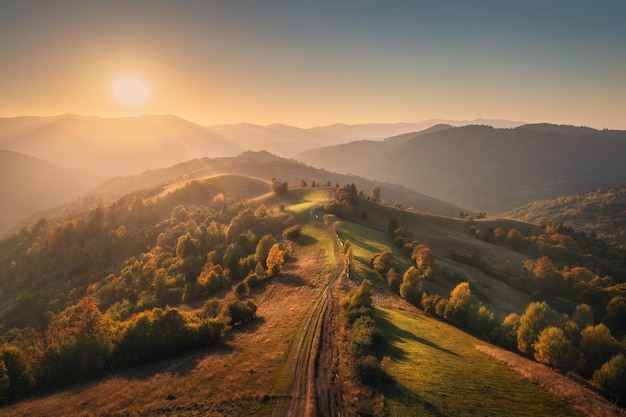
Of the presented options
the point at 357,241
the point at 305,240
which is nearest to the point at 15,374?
the point at 305,240

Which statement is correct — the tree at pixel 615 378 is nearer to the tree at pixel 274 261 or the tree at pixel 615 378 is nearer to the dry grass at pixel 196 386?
the dry grass at pixel 196 386

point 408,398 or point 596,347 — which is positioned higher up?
point 408,398

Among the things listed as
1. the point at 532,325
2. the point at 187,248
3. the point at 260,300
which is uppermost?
the point at 532,325

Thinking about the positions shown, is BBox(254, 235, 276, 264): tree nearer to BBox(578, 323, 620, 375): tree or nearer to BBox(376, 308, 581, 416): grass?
BBox(376, 308, 581, 416): grass

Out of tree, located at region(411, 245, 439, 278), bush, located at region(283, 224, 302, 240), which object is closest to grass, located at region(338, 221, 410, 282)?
tree, located at region(411, 245, 439, 278)

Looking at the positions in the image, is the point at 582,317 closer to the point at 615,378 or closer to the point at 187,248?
the point at 615,378

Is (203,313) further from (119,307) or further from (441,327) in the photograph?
(119,307)

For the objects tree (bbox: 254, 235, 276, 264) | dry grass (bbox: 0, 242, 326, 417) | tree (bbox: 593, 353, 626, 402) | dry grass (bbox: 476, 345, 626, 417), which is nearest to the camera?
dry grass (bbox: 0, 242, 326, 417)
